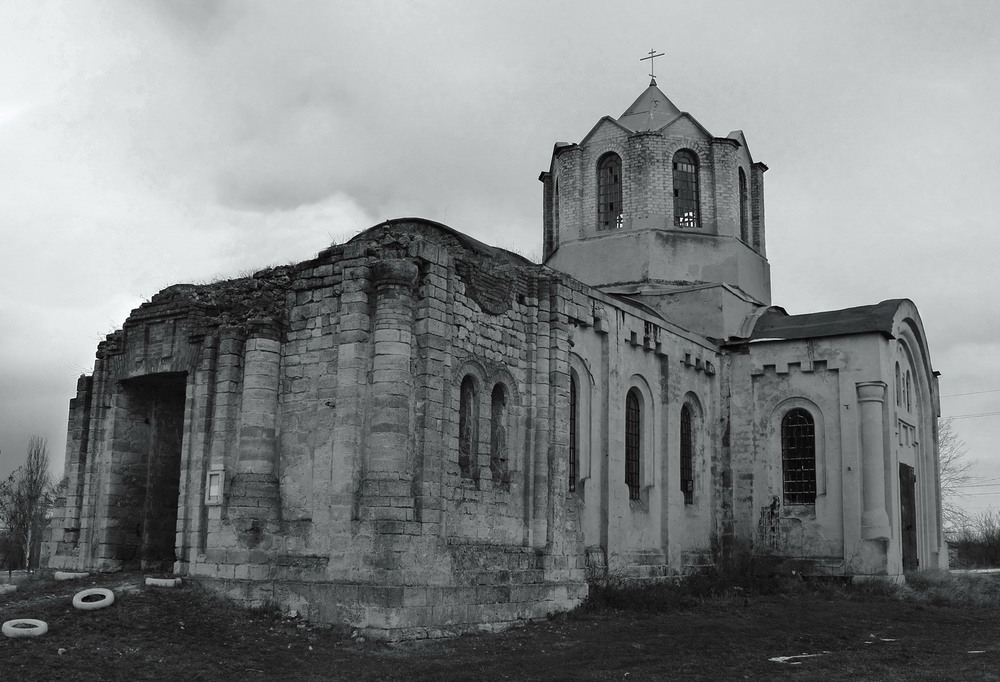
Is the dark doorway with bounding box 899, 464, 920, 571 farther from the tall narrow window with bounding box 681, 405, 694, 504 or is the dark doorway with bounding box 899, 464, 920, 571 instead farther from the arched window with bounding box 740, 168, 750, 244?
the arched window with bounding box 740, 168, 750, 244

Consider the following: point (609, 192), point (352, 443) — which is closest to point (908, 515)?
point (609, 192)

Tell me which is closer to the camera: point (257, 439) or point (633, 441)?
point (257, 439)

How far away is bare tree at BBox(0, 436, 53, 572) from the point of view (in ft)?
121

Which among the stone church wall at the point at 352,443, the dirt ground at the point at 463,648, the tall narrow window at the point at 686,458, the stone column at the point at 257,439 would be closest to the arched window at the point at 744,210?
the tall narrow window at the point at 686,458

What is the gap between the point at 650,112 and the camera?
2934 centimetres

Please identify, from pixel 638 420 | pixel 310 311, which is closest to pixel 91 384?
pixel 310 311

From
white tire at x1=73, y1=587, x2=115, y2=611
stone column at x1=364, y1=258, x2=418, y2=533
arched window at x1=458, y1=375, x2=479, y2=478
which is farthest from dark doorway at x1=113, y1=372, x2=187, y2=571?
arched window at x1=458, y1=375, x2=479, y2=478

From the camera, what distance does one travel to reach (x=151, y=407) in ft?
64.6

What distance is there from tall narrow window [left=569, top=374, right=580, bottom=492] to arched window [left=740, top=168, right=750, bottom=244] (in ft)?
34.6

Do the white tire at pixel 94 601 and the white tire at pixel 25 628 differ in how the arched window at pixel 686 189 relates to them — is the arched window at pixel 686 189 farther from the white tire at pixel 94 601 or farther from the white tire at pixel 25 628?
the white tire at pixel 25 628

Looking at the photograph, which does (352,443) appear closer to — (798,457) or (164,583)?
(164,583)

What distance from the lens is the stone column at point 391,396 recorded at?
15.1 m

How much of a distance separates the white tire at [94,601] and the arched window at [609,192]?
1701 cm

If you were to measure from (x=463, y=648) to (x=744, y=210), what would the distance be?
18.3m
